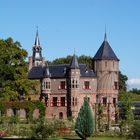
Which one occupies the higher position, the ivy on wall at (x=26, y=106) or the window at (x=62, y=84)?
the window at (x=62, y=84)

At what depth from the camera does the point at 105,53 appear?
65188 mm

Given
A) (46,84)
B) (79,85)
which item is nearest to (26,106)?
(46,84)

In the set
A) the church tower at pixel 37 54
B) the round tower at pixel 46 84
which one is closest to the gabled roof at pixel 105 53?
the round tower at pixel 46 84

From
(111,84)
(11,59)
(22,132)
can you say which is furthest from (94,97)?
(22,132)

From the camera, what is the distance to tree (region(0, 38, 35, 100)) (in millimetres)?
61406

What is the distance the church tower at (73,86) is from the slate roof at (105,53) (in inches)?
132

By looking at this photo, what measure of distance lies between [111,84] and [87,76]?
133 inches

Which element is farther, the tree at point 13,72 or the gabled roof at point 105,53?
the gabled roof at point 105,53

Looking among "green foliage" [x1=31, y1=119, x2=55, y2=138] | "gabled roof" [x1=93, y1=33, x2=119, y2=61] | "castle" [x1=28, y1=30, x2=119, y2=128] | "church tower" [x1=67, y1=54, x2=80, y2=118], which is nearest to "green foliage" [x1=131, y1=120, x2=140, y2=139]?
"green foliage" [x1=31, y1=119, x2=55, y2=138]

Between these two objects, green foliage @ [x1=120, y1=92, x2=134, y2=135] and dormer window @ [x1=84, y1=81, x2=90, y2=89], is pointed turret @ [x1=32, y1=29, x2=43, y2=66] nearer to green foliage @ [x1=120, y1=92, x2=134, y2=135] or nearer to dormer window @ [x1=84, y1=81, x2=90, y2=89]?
dormer window @ [x1=84, y1=81, x2=90, y2=89]

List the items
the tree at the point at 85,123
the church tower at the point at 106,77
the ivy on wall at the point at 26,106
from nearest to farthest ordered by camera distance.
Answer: the tree at the point at 85,123
the ivy on wall at the point at 26,106
the church tower at the point at 106,77

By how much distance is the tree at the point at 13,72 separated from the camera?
201 ft

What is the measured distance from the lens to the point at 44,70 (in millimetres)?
66000

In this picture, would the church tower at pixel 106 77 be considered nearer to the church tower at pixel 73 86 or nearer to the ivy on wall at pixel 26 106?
the church tower at pixel 73 86
